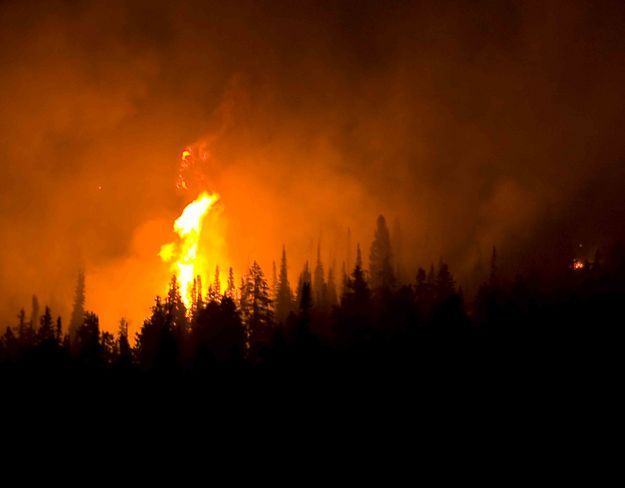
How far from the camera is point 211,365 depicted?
58.4 m

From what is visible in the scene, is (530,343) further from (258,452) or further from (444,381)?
(258,452)

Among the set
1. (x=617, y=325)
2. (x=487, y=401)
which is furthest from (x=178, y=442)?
(x=617, y=325)

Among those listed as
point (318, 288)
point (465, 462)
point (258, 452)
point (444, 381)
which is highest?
point (318, 288)

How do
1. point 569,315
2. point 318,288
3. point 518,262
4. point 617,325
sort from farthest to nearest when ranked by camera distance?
point 518,262 → point 318,288 → point 569,315 → point 617,325

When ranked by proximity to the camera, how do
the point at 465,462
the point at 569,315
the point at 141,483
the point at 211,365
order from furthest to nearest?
the point at 569,315
the point at 211,365
the point at 141,483
the point at 465,462

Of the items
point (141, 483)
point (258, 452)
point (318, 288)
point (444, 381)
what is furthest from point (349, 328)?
point (318, 288)

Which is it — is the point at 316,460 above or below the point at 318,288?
below

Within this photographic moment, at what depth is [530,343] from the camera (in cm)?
6088

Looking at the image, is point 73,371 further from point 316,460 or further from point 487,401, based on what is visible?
point 487,401

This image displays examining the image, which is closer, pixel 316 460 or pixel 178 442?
pixel 316 460

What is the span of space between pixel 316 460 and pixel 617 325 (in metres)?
33.4

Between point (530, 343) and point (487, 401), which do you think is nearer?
point (487, 401)

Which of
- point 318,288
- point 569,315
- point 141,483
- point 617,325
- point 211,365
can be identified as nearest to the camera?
point 141,483

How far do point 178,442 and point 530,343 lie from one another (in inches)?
1217
